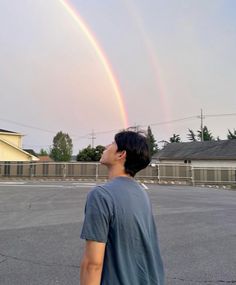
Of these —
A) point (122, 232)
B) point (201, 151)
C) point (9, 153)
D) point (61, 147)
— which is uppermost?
point (61, 147)

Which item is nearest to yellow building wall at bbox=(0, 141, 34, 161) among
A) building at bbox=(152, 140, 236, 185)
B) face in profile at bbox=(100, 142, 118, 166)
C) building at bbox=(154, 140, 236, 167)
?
building at bbox=(152, 140, 236, 185)

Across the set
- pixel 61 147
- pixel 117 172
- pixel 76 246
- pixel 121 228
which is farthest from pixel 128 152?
pixel 61 147

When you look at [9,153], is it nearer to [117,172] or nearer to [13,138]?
[13,138]

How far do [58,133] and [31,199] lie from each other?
6591 centimetres

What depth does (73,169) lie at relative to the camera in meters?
37.4

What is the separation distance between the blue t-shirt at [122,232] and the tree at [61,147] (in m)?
74.8

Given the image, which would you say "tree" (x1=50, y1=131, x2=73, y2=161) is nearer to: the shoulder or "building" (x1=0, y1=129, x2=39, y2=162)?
"building" (x1=0, y1=129, x2=39, y2=162)

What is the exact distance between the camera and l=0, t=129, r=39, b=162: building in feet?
154

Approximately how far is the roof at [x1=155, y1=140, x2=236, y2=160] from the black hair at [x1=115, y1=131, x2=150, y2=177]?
152ft

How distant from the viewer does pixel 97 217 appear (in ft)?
6.51

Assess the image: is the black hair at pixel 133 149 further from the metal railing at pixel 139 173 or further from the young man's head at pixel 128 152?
the metal railing at pixel 139 173

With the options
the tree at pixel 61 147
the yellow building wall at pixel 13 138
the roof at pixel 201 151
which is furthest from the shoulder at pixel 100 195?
the tree at pixel 61 147

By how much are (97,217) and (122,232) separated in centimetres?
18

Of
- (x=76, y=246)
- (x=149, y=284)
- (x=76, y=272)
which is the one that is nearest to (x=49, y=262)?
(x=76, y=272)
